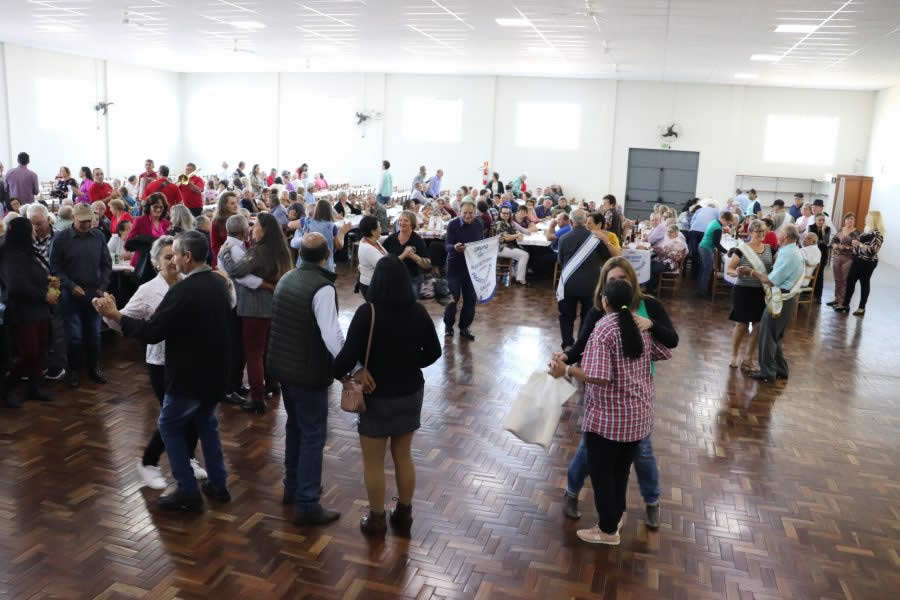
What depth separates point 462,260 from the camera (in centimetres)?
783

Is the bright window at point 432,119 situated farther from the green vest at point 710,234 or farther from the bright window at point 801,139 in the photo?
the green vest at point 710,234

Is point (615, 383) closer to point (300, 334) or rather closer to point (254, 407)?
point (300, 334)

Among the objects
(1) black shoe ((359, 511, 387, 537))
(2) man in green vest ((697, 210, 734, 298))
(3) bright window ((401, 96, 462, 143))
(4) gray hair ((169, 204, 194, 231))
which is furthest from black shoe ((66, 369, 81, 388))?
(3) bright window ((401, 96, 462, 143))

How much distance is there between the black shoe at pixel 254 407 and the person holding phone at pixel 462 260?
2.74 meters

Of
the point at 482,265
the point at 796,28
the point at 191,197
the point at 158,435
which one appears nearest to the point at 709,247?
the point at 796,28

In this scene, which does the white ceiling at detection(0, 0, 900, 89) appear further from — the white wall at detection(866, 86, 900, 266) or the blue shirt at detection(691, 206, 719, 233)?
the blue shirt at detection(691, 206, 719, 233)

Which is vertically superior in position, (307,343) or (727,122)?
(727,122)

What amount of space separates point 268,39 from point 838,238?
33.4ft

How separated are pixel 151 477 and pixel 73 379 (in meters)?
2.15

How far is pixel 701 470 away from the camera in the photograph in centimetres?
492

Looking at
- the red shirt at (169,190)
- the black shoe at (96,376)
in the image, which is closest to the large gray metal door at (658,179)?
the red shirt at (169,190)

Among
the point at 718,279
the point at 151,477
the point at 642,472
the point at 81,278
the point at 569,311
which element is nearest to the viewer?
the point at 642,472

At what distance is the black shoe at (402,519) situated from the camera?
12.9ft

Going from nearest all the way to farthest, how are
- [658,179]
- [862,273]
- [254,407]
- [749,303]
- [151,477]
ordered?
[151,477] → [254,407] → [749,303] → [862,273] → [658,179]
